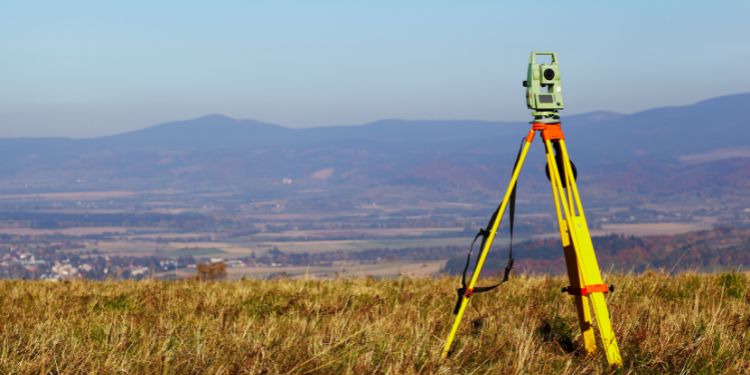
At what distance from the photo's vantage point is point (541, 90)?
6.48m

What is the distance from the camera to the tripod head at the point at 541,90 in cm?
640

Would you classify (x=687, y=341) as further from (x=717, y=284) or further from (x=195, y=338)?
(x=717, y=284)

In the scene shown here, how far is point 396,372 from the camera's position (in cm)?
533

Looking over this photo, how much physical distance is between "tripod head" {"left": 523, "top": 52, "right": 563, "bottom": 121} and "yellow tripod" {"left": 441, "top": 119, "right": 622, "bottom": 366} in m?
0.09

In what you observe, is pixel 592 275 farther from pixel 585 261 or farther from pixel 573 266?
pixel 573 266

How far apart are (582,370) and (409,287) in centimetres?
557

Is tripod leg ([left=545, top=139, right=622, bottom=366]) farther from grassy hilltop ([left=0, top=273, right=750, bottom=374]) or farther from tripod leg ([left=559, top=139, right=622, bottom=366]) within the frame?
grassy hilltop ([left=0, top=273, right=750, bottom=374])

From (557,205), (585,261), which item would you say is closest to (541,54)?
(557,205)

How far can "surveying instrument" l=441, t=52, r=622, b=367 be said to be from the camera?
627 cm

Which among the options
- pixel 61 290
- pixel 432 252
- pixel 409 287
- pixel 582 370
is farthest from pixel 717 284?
pixel 432 252

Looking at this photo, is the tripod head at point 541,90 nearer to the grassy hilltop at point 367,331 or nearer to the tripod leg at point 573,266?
the tripod leg at point 573,266

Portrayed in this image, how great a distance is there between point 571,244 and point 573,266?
0.57 feet

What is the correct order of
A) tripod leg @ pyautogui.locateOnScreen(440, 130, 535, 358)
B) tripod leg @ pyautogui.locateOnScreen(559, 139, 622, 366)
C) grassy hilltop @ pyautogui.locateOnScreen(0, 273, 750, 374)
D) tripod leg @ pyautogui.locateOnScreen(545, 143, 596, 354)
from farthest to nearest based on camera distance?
tripod leg @ pyautogui.locateOnScreen(545, 143, 596, 354) < tripod leg @ pyautogui.locateOnScreen(440, 130, 535, 358) < tripod leg @ pyautogui.locateOnScreen(559, 139, 622, 366) < grassy hilltop @ pyautogui.locateOnScreen(0, 273, 750, 374)

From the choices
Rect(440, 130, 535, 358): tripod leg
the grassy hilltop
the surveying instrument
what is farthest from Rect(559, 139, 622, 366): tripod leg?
Rect(440, 130, 535, 358): tripod leg
